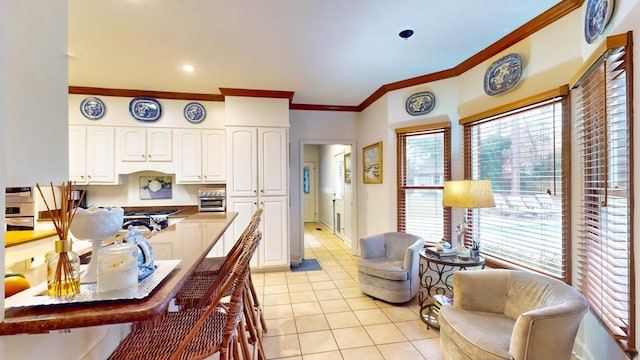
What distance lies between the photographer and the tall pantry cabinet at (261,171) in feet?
12.4

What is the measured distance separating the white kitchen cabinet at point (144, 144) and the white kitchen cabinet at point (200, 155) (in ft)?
0.47

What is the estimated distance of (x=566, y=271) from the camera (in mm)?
2023

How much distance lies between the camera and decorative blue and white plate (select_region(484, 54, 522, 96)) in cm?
242

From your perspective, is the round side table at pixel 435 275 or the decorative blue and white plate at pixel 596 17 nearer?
the decorative blue and white plate at pixel 596 17

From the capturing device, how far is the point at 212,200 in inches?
150

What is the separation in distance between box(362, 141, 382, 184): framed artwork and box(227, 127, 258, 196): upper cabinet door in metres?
1.71

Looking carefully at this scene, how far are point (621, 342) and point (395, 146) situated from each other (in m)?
2.64

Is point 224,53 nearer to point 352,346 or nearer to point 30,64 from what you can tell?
point 30,64

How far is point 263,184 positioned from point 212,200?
74cm

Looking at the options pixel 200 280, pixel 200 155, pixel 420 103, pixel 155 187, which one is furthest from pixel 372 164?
pixel 155 187

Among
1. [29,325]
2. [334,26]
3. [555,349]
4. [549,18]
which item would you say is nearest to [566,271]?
[555,349]

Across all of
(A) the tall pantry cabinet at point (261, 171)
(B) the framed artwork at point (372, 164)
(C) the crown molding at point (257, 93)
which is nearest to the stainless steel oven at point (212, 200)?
(A) the tall pantry cabinet at point (261, 171)

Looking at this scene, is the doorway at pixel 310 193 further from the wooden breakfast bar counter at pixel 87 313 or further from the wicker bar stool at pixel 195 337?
the wooden breakfast bar counter at pixel 87 313

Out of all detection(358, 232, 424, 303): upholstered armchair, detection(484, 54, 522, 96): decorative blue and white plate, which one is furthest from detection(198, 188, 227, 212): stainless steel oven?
detection(484, 54, 522, 96): decorative blue and white plate
